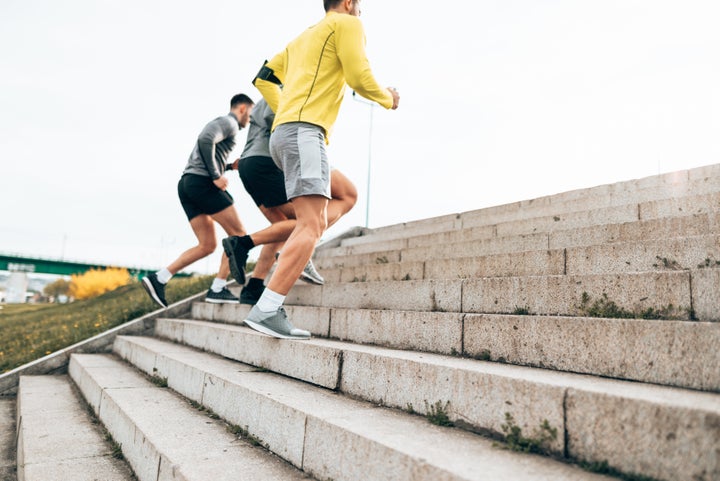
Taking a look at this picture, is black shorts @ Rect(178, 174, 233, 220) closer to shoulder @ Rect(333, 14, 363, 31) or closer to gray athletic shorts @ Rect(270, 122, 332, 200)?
gray athletic shorts @ Rect(270, 122, 332, 200)

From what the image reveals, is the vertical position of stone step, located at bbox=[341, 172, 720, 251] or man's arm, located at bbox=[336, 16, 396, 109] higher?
man's arm, located at bbox=[336, 16, 396, 109]

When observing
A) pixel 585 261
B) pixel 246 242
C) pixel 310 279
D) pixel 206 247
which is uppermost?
pixel 206 247

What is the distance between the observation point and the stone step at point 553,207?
4.05 metres

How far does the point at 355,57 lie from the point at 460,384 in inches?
84.4

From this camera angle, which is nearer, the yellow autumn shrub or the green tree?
the yellow autumn shrub

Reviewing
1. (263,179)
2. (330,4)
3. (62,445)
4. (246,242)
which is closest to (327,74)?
(330,4)

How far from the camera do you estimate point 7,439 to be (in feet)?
11.5

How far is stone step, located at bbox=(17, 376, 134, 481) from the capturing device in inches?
96.3

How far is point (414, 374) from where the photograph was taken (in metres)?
2.10

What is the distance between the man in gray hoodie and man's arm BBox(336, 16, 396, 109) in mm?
2453

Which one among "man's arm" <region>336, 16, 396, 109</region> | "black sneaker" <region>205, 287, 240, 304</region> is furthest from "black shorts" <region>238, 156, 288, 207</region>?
"black sneaker" <region>205, 287, 240, 304</region>

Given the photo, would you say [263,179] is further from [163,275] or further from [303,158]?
[163,275]

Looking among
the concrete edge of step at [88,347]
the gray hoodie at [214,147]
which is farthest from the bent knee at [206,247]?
the concrete edge of step at [88,347]

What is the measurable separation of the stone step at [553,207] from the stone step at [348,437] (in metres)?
3.06
